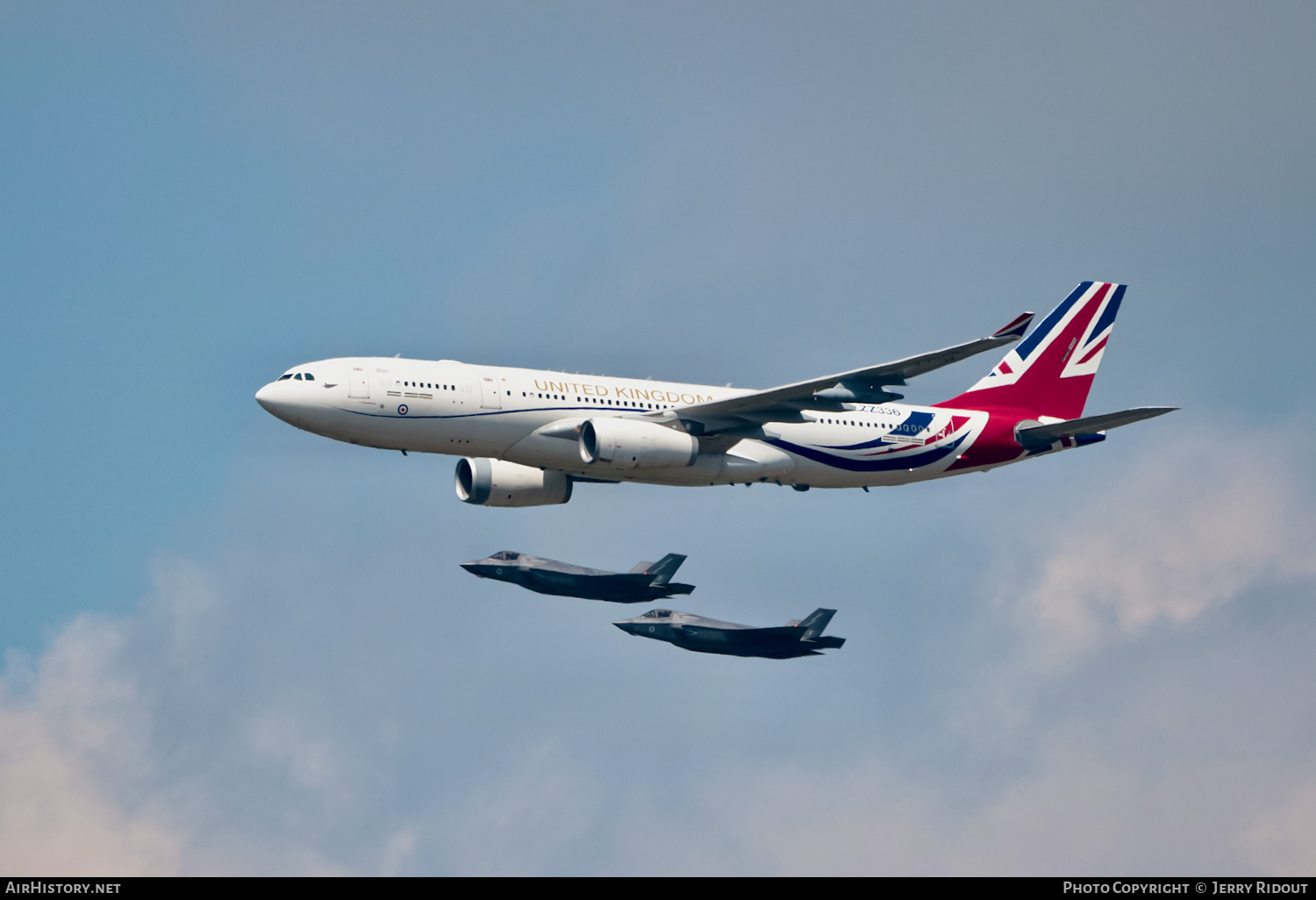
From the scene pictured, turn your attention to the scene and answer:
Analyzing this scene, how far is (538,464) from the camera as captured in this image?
54375 millimetres

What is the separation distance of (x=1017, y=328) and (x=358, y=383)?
21732 millimetres

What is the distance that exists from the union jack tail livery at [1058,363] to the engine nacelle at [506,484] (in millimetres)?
16657

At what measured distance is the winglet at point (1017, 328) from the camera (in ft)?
159

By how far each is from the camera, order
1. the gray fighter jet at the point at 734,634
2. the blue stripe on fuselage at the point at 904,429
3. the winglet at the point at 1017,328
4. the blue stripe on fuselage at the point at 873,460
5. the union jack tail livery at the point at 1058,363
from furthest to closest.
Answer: the gray fighter jet at the point at 734,634
the union jack tail livery at the point at 1058,363
the blue stripe on fuselage at the point at 904,429
the blue stripe on fuselage at the point at 873,460
the winglet at the point at 1017,328

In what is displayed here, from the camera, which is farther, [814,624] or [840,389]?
[814,624]

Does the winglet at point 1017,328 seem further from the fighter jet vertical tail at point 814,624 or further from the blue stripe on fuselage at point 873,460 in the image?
the fighter jet vertical tail at point 814,624

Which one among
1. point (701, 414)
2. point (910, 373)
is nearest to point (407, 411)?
point (701, 414)

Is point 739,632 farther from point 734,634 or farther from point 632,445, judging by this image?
point 632,445

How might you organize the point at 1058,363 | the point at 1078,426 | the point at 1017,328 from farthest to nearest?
1. the point at 1058,363
2. the point at 1078,426
3. the point at 1017,328

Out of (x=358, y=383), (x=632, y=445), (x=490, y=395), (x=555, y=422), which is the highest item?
(x=490, y=395)

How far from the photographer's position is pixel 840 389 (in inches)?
2101

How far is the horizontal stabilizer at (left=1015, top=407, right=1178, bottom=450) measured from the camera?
180 feet

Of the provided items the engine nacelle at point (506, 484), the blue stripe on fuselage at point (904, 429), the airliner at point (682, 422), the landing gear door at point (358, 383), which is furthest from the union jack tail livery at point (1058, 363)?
the landing gear door at point (358, 383)

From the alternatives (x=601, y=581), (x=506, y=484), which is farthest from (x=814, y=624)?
(x=506, y=484)
